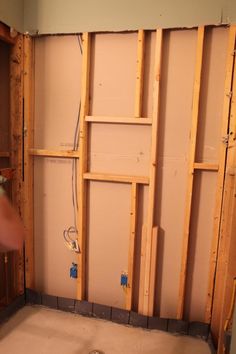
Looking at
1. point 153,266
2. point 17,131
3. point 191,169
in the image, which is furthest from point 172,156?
point 17,131

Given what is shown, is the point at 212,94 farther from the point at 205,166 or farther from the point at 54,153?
the point at 54,153

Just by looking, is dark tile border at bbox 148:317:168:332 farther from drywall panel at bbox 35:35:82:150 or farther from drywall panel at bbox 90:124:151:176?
drywall panel at bbox 35:35:82:150

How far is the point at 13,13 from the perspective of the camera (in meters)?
2.13

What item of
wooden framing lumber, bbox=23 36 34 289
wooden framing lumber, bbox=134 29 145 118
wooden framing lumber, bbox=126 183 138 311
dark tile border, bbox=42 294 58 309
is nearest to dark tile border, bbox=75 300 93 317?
dark tile border, bbox=42 294 58 309

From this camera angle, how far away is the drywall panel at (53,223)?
2391 millimetres

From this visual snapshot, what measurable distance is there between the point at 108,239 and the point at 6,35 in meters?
1.82

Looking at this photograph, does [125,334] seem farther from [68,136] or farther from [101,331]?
[68,136]

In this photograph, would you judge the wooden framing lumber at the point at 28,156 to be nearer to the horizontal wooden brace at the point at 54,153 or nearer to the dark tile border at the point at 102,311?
the horizontal wooden brace at the point at 54,153

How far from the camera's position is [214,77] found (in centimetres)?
203

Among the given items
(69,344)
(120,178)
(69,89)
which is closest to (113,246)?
(120,178)

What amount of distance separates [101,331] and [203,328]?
812 millimetres

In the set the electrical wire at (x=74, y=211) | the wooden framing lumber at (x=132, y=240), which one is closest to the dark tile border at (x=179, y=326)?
the wooden framing lumber at (x=132, y=240)

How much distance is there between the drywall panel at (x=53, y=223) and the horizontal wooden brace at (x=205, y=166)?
40.9 inches

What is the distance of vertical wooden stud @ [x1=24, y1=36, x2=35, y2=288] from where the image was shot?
2.28m
